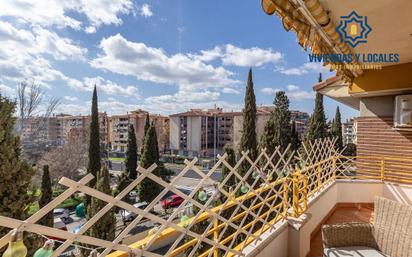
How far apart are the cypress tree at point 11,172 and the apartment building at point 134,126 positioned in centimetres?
3234

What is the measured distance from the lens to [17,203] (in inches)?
141

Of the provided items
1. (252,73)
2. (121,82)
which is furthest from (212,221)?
(121,82)

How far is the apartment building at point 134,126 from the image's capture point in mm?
37469

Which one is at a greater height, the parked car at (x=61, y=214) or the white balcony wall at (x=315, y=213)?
the white balcony wall at (x=315, y=213)

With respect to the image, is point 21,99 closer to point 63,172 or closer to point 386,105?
point 63,172

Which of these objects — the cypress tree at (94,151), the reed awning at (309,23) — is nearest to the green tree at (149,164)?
the cypress tree at (94,151)

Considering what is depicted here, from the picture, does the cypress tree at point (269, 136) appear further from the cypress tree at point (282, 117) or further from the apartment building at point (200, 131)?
the apartment building at point (200, 131)

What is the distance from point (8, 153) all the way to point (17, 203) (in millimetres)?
770

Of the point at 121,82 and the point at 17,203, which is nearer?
the point at 17,203

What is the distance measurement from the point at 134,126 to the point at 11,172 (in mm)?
33432

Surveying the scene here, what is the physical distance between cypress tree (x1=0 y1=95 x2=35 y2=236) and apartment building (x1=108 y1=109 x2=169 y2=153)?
106 ft

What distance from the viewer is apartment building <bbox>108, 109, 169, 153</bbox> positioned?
37.5m

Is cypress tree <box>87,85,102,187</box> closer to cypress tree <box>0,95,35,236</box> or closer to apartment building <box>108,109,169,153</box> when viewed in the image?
cypress tree <box>0,95,35,236</box>

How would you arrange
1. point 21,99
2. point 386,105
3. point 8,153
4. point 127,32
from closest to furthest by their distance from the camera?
point 8,153, point 386,105, point 21,99, point 127,32
